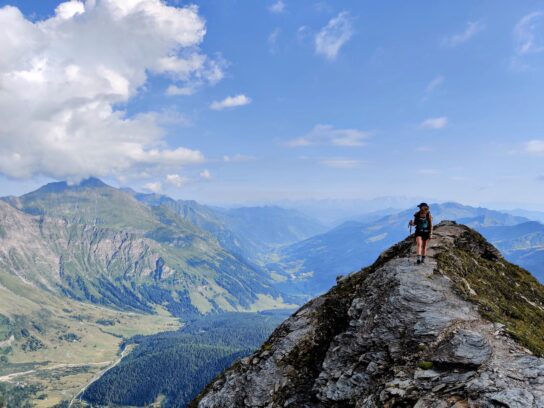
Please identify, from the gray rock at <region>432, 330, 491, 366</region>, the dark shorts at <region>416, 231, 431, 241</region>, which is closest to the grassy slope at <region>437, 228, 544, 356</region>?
the dark shorts at <region>416, 231, 431, 241</region>

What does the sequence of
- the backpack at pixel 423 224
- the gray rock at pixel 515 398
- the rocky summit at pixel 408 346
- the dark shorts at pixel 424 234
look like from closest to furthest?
the gray rock at pixel 515 398 < the rocky summit at pixel 408 346 < the backpack at pixel 423 224 < the dark shorts at pixel 424 234

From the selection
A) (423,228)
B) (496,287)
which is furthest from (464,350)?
(496,287)

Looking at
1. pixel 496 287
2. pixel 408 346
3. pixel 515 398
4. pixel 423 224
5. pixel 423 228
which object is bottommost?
pixel 408 346

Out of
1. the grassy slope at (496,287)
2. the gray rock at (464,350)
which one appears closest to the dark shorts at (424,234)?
the grassy slope at (496,287)

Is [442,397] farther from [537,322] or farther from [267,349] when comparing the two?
[537,322]

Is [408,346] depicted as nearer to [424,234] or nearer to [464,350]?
[464,350]

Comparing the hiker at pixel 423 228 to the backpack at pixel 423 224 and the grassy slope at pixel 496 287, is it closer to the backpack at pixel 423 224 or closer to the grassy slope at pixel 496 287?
the backpack at pixel 423 224

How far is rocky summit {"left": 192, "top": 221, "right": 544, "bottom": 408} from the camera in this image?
1742cm

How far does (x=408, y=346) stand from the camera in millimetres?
21891

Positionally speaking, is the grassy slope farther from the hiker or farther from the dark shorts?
the dark shorts

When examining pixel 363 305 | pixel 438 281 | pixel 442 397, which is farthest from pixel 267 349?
pixel 442 397

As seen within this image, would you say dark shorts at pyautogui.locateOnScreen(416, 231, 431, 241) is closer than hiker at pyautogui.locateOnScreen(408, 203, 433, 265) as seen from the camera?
No

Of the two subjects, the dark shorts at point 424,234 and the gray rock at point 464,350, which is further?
the dark shorts at point 424,234

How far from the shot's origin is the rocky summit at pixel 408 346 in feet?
57.2
